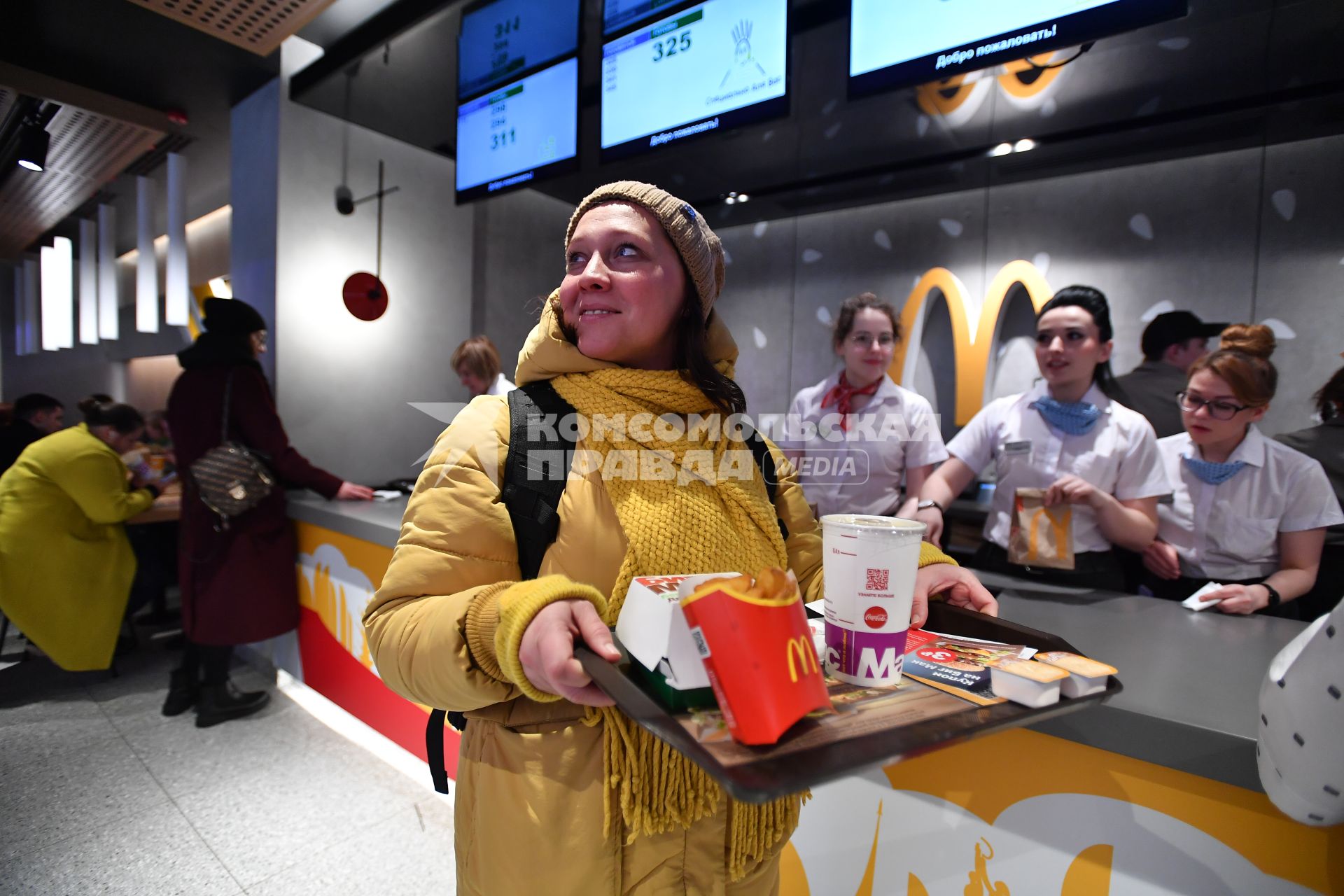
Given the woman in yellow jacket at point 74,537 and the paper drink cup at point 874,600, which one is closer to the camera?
the paper drink cup at point 874,600

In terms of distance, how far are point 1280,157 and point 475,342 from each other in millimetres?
4050

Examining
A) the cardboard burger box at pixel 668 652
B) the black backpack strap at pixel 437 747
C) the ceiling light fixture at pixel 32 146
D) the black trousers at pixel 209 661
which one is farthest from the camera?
the black trousers at pixel 209 661

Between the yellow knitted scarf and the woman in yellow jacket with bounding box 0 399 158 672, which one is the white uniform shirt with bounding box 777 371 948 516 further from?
the woman in yellow jacket with bounding box 0 399 158 672

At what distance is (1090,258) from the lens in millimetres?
3180

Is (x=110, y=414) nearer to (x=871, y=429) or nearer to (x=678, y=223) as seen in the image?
(x=678, y=223)

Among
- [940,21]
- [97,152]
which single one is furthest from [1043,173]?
[97,152]

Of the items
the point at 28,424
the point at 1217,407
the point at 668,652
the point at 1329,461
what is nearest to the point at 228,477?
the point at 28,424

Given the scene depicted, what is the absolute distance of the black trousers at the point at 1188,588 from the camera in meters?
1.86

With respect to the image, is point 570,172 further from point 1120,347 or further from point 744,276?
point 1120,347

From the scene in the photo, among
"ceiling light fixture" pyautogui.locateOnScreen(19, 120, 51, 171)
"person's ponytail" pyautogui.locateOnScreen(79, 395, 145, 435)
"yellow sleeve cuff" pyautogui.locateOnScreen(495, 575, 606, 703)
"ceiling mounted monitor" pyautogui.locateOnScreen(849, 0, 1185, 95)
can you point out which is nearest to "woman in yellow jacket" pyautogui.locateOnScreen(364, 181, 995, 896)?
"yellow sleeve cuff" pyautogui.locateOnScreen(495, 575, 606, 703)

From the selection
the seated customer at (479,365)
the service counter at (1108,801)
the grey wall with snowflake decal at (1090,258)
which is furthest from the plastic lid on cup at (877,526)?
the seated customer at (479,365)

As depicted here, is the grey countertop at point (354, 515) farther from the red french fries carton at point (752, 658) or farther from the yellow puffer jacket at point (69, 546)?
the red french fries carton at point (752, 658)

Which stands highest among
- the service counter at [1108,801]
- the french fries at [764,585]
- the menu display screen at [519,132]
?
the menu display screen at [519,132]

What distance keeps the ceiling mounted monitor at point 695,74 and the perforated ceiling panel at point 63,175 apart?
2.56 m
